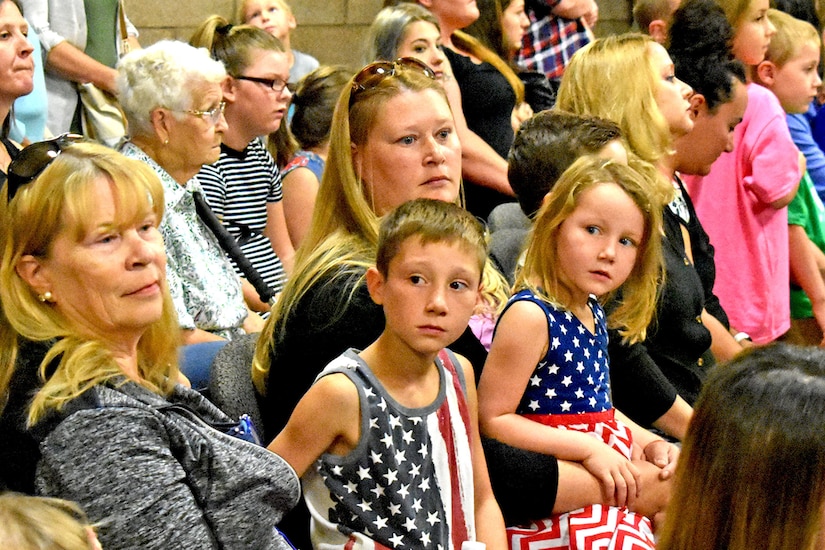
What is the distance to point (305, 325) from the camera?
2275mm

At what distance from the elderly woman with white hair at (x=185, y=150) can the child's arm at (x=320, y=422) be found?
48.0 inches

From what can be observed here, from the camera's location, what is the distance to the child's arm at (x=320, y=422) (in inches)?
79.9

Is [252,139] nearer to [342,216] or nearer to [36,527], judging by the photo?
[342,216]

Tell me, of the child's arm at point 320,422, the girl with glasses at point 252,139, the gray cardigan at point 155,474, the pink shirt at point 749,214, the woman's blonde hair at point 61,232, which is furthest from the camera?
the pink shirt at point 749,214

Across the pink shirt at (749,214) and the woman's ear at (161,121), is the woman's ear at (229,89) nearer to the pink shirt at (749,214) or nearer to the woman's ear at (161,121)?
the woman's ear at (161,121)

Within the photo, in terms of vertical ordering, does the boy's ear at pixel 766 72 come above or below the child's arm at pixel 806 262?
above

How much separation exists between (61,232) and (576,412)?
43.1 inches

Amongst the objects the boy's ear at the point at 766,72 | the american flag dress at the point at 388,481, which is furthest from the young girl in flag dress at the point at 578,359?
the boy's ear at the point at 766,72

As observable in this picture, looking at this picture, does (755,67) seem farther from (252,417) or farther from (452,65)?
(252,417)

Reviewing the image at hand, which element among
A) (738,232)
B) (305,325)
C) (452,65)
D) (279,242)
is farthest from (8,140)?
(738,232)

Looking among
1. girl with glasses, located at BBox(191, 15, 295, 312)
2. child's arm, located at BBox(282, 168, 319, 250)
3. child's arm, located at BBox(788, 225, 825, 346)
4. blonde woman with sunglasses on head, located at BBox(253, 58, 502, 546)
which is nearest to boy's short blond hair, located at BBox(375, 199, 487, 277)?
blonde woman with sunglasses on head, located at BBox(253, 58, 502, 546)

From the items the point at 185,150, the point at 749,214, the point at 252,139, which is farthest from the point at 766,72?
the point at 185,150

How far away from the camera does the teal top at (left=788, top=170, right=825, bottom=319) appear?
15.6 ft

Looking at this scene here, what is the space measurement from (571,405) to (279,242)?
81.3 inches
